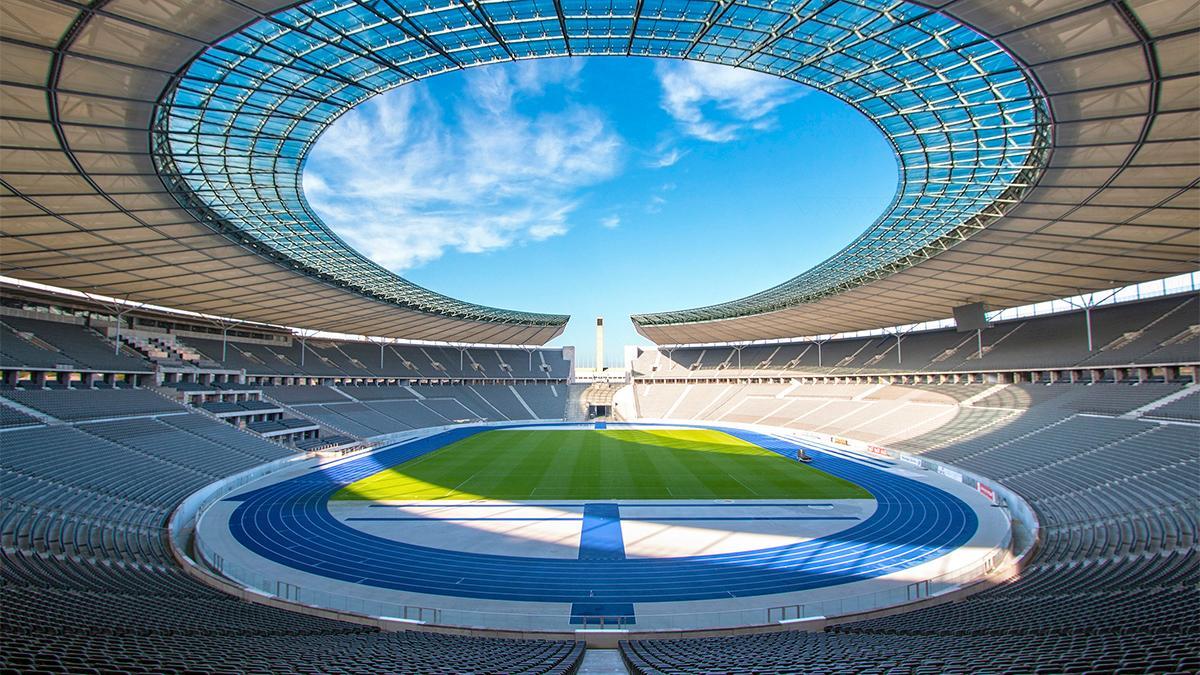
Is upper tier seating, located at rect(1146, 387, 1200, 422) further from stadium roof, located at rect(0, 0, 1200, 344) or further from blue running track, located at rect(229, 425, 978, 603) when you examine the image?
blue running track, located at rect(229, 425, 978, 603)

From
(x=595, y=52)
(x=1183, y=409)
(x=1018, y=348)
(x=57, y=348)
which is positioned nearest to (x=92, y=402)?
(x=57, y=348)

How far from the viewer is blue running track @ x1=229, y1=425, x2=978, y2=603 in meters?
15.7

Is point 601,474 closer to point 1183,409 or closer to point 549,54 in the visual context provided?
point 549,54

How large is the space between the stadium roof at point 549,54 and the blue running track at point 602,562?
42.1 ft

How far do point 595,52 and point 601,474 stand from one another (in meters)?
22.7

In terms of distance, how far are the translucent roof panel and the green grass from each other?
15081 millimetres

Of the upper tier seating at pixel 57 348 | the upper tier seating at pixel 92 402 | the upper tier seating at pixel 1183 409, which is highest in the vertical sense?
the upper tier seating at pixel 57 348

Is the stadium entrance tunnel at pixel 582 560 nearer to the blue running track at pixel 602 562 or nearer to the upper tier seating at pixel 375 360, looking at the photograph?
the blue running track at pixel 602 562

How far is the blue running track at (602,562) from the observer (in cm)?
1572

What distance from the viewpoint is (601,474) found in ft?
107

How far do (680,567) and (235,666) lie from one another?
42.2ft

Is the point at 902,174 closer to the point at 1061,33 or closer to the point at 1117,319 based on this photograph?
the point at 1061,33

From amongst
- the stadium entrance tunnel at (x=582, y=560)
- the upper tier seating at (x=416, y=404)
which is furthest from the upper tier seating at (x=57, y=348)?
the stadium entrance tunnel at (x=582, y=560)

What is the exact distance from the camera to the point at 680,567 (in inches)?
680
